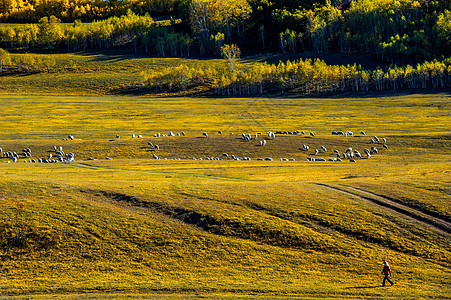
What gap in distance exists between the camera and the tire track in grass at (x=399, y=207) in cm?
4653

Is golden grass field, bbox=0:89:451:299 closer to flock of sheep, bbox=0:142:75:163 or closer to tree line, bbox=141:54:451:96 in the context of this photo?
flock of sheep, bbox=0:142:75:163

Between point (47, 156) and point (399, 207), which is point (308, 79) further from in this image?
point (399, 207)

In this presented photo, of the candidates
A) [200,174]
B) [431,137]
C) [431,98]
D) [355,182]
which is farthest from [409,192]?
[431,98]

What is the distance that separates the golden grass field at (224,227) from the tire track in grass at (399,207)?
0.20 metres

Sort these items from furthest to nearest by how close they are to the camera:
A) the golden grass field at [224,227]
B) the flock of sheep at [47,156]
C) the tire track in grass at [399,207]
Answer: the flock of sheep at [47,156], the tire track in grass at [399,207], the golden grass field at [224,227]

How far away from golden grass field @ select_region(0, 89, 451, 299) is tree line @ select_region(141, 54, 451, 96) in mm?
94939

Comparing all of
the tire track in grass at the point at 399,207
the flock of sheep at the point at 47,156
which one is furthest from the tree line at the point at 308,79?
the tire track in grass at the point at 399,207

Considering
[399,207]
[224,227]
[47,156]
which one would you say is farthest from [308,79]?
[224,227]

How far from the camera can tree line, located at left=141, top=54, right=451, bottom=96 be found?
568 feet

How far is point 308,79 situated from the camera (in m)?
179

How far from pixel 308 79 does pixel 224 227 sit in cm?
14274

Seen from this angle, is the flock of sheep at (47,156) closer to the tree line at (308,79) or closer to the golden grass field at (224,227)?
the golden grass field at (224,227)

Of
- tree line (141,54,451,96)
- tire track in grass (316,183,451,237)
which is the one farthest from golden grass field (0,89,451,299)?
tree line (141,54,451,96)

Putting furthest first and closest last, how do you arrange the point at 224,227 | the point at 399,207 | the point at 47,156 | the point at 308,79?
1. the point at 308,79
2. the point at 47,156
3. the point at 399,207
4. the point at 224,227
